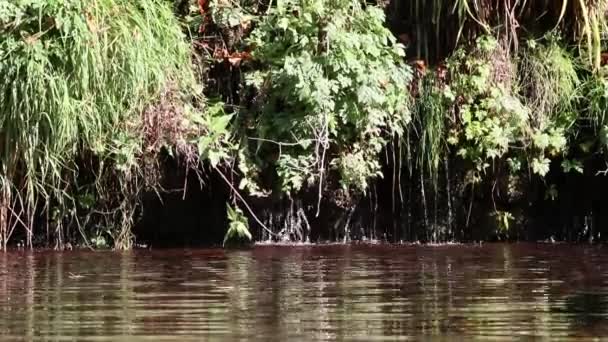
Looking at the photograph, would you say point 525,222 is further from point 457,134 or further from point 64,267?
point 64,267

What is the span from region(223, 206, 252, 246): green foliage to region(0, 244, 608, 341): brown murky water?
0.23 m

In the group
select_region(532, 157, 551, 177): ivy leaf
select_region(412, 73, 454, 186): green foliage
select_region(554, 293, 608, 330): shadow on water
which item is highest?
select_region(412, 73, 454, 186): green foliage

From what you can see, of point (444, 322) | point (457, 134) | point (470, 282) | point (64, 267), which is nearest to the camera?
point (444, 322)

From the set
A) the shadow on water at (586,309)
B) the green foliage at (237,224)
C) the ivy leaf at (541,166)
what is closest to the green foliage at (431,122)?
the ivy leaf at (541,166)

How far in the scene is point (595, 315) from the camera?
17.6 feet

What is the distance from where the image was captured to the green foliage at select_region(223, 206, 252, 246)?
8.34 metres

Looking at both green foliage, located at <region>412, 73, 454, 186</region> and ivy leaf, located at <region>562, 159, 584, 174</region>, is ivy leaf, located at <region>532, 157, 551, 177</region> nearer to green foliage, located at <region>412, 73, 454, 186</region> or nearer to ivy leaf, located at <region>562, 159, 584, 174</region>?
A: ivy leaf, located at <region>562, 159, 584, 174</region>

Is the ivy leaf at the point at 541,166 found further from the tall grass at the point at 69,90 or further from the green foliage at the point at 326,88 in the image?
the tall grass at the point at 69,90

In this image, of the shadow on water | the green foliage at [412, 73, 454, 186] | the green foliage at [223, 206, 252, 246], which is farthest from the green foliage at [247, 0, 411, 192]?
the shadow on water

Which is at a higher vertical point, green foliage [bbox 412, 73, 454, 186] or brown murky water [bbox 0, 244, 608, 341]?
green foliage [bbox 412, 73, 454, 186]

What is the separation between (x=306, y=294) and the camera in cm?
605

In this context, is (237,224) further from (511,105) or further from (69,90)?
(511,105)

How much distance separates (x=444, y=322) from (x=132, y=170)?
3700 millimetres

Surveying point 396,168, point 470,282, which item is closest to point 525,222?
point 396,168
